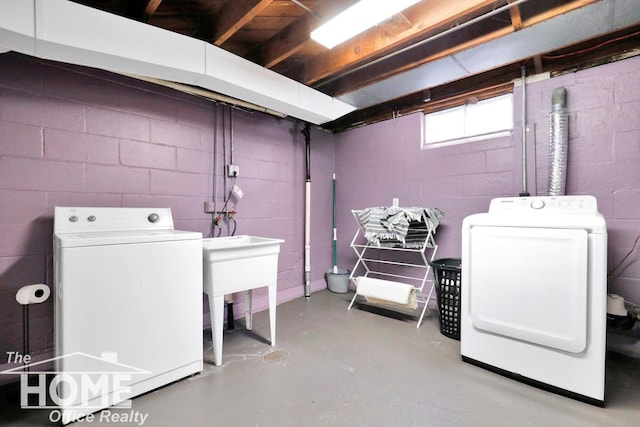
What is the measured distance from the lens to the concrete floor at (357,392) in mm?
1349

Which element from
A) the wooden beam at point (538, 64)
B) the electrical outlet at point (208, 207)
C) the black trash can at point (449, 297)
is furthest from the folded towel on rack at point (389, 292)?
the wooden beam at point (538, 64)

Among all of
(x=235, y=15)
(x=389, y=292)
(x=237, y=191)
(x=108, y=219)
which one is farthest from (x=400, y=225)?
(x=108, y=219)

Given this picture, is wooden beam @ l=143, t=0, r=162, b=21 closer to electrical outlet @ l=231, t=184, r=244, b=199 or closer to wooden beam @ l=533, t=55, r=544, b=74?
electrical outlet @ l=231, t=184, r=244, b=199

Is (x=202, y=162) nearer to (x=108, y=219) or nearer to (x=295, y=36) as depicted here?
(x=108, y=219)

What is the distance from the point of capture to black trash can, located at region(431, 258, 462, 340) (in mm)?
2152

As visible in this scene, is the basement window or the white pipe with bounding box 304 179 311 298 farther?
the white pipe with bounding box 304 179 311 298

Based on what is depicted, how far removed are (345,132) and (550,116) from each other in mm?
2046

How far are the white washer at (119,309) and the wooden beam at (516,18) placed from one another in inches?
88.7

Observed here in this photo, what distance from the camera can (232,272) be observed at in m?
1.88

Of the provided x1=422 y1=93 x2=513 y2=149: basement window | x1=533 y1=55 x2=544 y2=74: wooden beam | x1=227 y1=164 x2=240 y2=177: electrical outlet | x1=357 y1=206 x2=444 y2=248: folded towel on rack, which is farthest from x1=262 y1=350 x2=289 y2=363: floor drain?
x1=533 y1=55 x2=544 y2=74: wooden beam

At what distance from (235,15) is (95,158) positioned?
4.42ft

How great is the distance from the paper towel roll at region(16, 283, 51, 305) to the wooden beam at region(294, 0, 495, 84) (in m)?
2.35

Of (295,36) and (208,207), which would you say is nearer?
(295,36)

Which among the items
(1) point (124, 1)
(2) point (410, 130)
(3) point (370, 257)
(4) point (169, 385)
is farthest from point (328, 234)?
(1) point (124, 1)
